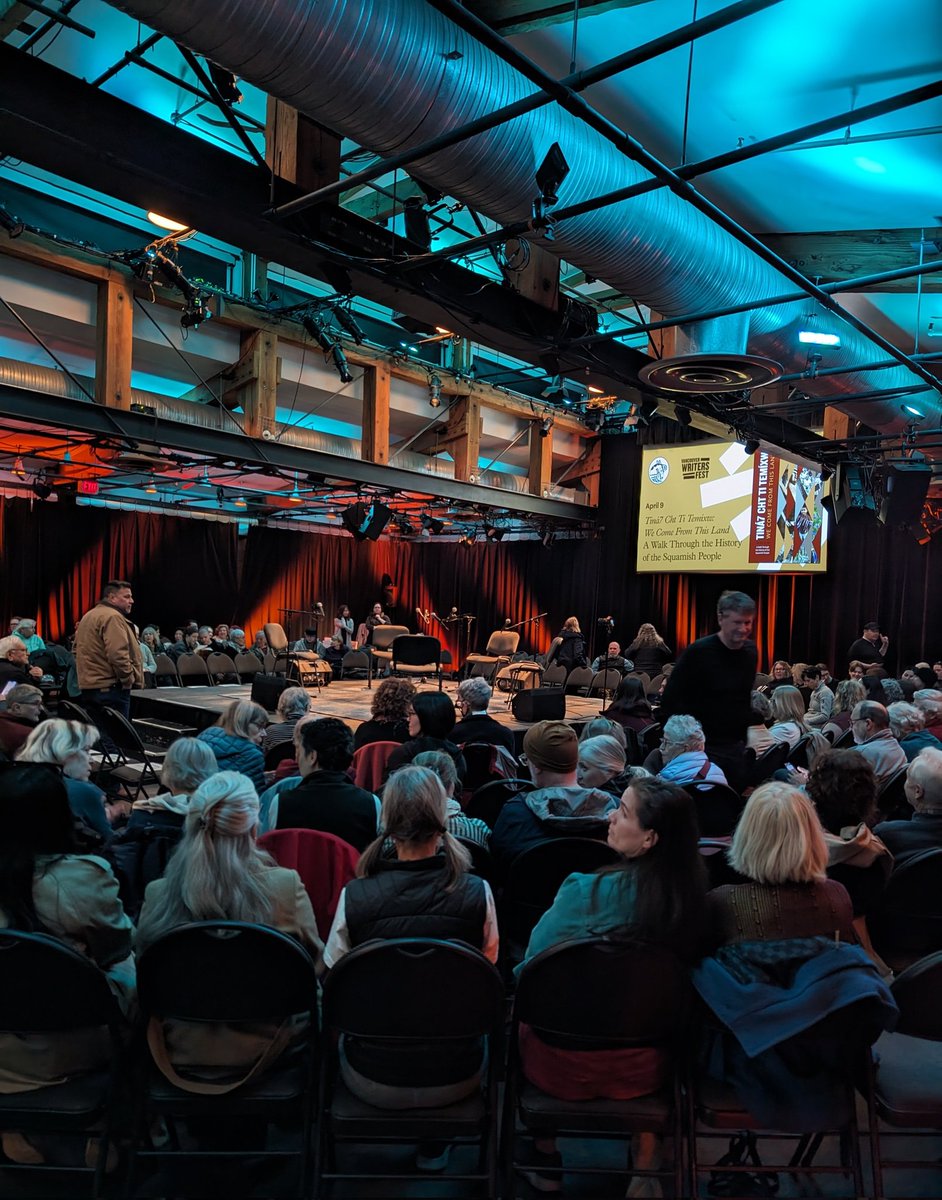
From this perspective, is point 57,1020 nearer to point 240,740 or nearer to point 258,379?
point 240,740

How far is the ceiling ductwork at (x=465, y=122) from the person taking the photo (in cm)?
273

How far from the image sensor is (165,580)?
19000 millimetres

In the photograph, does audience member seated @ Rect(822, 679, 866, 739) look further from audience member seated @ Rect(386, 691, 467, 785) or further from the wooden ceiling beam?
audience member seated @ Rect(386, 691, 467, 785)

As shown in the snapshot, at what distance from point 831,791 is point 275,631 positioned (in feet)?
48.6

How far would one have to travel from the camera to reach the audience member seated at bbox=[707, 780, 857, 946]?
77.4 inches

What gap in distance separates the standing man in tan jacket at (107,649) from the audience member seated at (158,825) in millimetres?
3737

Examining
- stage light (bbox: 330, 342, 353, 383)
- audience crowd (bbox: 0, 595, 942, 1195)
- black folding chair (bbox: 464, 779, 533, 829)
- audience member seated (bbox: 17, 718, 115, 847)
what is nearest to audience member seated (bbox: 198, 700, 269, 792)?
audience member seated (bbox: 17, 718, 115, 847)

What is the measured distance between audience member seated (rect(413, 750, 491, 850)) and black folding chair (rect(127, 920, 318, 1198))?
0.97m

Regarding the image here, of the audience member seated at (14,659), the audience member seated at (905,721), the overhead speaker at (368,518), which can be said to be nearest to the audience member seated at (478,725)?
the audience member seated at (905,721)

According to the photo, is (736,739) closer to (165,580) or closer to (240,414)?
(240,414)

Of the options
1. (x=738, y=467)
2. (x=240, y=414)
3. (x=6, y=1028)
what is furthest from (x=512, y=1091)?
(x=738, y=467)

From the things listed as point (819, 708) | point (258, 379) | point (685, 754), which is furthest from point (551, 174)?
point (258, 379)

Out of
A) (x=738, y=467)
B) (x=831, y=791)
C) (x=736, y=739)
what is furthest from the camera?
(x=738, y=467)

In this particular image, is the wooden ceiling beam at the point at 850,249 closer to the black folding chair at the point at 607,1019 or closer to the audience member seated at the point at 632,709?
the audience member seated at the point at 632,709
